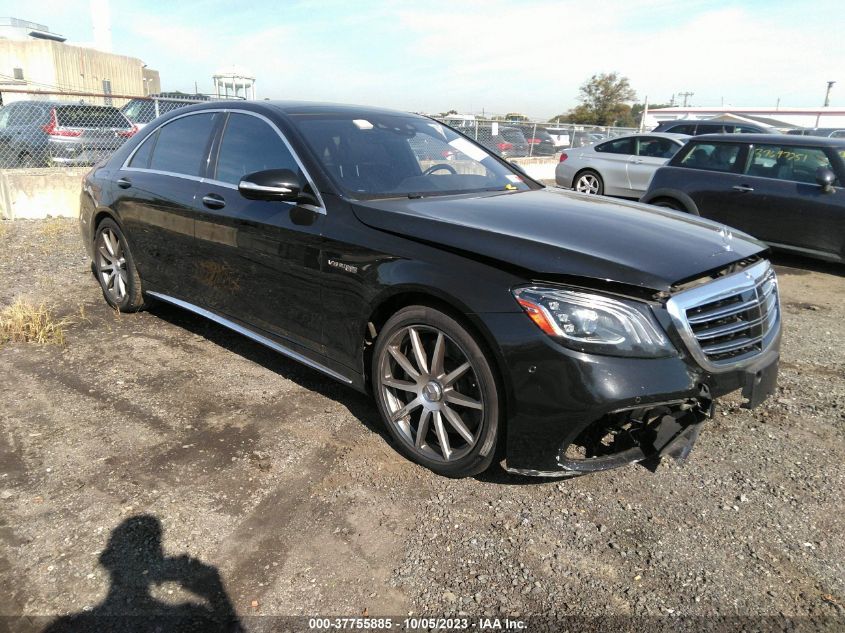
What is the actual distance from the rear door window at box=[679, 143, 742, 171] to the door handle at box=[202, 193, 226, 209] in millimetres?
6361

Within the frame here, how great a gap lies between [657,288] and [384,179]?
1694 millimetres

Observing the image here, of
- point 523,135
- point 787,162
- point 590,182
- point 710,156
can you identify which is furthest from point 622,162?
point 523,135

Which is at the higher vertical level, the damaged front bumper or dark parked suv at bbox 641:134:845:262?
dark parked suv at bbox 641:134:845:262

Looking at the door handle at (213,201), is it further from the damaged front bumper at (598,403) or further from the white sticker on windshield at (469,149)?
the damaged front bumper at (598,403)

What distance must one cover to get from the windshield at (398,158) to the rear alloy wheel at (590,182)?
8.48 m

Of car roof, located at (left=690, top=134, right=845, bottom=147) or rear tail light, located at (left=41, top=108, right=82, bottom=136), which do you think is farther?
rear tail light, located at (left=41, top=108, right=82, bottom=136)

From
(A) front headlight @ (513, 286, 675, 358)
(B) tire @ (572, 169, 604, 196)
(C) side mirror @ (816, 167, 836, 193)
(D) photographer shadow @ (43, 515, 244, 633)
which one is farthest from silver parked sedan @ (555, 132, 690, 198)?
(D) photographer shadow @ (43, 515, 244, 633)

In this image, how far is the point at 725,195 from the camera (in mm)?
7621

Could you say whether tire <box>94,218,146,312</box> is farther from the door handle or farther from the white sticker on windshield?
the white sticker on windshield

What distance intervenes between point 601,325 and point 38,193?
32.5 ft

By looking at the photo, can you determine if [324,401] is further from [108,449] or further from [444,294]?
[444,294]

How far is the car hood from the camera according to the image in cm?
256

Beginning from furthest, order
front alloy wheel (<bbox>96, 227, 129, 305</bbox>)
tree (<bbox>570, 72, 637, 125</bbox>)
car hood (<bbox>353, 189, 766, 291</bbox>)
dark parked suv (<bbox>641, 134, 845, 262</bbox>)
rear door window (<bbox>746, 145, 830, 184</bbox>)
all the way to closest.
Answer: tree (<bbox>570, 72, 637, 125</bbox>) < rear door window (<bbox>746, 145, 830, 184</bbox>) < dark parked suv (<bbox>641, 134, 845, 262</bbox>) < front alloy wheel (<bbox>96, 227, 129, 305</bbox>) < car hood (<bbox>353, 189, 766, 291</bbox>)

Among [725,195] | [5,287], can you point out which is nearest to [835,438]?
[725,195]
